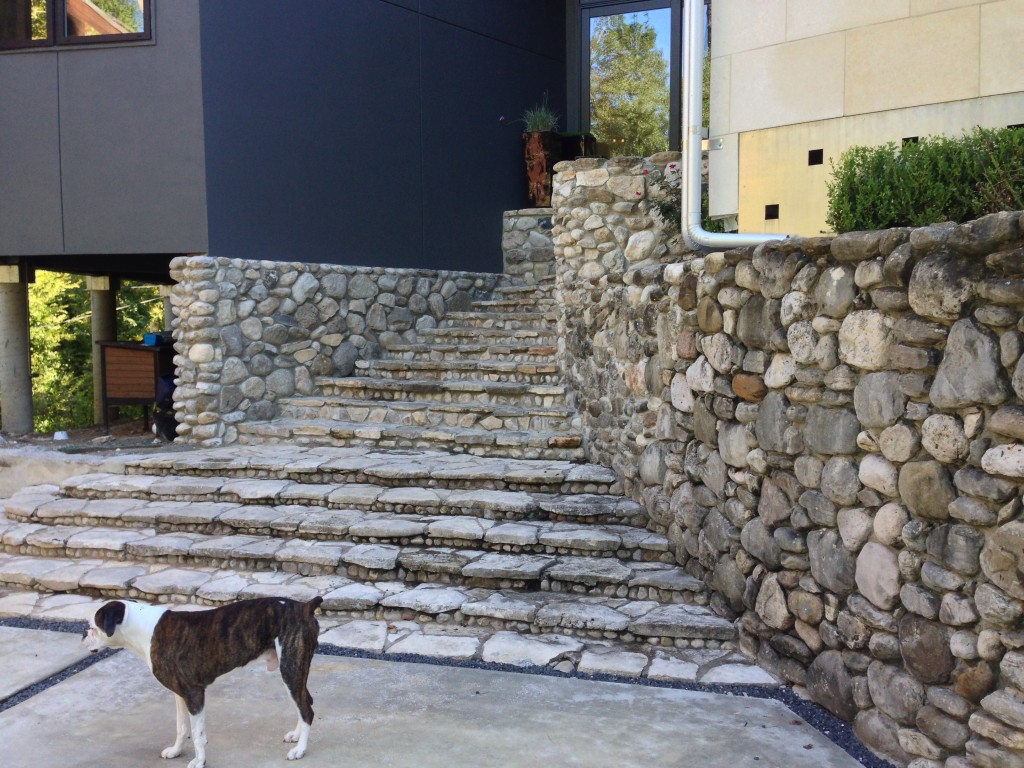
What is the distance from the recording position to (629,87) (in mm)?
10516

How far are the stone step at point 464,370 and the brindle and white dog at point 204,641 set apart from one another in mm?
4169

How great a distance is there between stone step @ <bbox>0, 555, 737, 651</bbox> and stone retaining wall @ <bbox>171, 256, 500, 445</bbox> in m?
2.05

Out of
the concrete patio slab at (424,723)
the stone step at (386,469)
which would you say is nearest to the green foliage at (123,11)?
the stone step at (386,469)

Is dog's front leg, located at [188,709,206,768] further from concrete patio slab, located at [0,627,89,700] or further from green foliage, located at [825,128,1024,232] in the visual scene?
green foliage, located at [825,128,1024,232]

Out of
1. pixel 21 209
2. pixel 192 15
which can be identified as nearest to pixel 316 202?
pixel 192 15

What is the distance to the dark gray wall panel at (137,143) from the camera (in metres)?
6.96

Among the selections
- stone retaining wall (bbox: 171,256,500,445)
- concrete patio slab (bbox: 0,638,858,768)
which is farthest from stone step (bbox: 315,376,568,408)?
concrete patio slab (bbox: 0,638,858,768)

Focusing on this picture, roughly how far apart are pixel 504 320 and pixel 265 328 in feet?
7.46

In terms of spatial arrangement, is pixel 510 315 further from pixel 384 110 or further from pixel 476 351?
pixel 384 110

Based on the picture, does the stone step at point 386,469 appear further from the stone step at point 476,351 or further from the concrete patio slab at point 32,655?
the concrete patio slab at point 32,655

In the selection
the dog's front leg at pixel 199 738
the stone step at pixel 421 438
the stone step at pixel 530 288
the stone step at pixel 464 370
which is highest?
the stone step at pixel 530 288

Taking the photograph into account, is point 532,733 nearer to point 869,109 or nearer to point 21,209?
point 869,109

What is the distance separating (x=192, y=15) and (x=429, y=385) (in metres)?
3.39

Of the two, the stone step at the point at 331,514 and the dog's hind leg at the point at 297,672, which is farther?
the stone step at the point at 331,514
